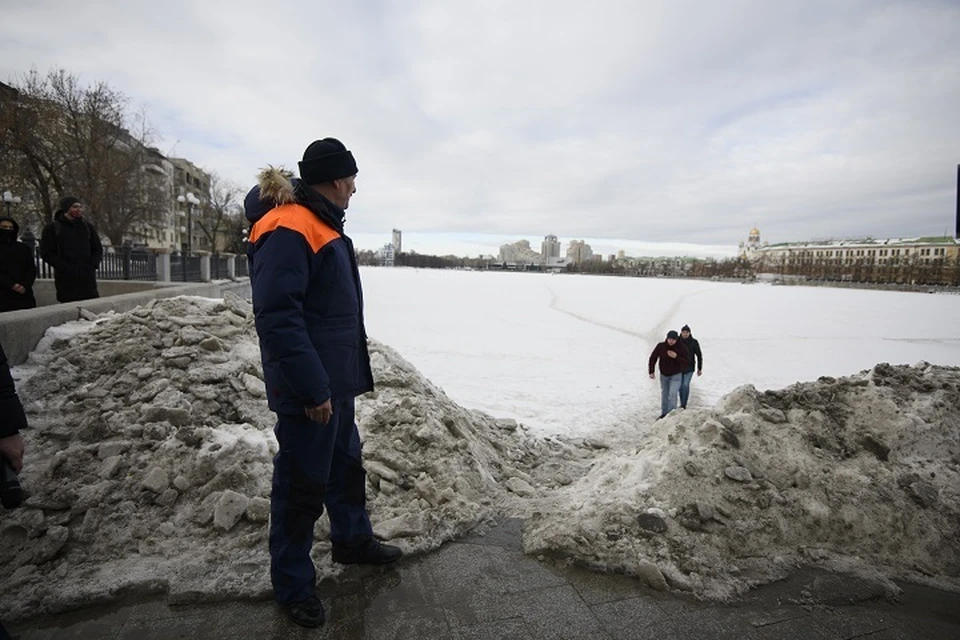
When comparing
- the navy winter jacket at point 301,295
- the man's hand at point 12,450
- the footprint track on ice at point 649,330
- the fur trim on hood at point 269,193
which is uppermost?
the fur trim on hood at point 269,193

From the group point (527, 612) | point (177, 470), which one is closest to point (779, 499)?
point (527, 612)

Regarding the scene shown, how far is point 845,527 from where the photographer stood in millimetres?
3105

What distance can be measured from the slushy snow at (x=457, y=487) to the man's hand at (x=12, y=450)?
0.84m

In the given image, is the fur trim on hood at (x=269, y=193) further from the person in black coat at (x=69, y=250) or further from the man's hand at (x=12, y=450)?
the person in black coat at (x=69, y=250)

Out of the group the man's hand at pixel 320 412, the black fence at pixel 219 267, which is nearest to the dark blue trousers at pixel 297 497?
the man's hand at pixel 320 412

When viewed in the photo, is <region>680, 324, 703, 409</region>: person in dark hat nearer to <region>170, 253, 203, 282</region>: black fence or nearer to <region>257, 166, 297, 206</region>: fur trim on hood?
<region>257, 166, 297, 206</region>: fur trim on hood

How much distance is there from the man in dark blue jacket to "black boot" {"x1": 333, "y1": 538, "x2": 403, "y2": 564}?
32 cm

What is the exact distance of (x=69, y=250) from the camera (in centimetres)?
695

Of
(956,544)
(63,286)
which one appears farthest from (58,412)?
(956,544)

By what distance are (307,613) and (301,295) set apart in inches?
59.4

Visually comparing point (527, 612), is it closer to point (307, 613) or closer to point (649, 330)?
point (307, 613)

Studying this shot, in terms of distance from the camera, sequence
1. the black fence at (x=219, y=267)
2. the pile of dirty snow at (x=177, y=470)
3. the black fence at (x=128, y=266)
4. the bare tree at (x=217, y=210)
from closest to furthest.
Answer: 1. the pile of dirty snow at (x=177, y=470)
2. the black fence at (x=128, y=266)
3. the black fence at (x=219, y=267)
4. the bare tree at (x=217, y=210)

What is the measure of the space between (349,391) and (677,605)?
6.74 ft

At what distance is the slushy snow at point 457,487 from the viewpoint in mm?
2742
